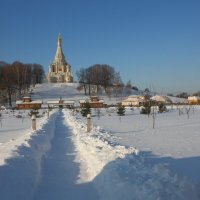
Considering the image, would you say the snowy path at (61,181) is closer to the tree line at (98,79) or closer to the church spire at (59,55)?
the tree line at (98,79)

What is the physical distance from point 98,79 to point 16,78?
2678 centimetres

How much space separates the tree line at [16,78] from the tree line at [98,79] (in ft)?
54.0

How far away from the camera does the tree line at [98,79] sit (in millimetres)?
113875

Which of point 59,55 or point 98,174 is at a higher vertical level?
point 59,55

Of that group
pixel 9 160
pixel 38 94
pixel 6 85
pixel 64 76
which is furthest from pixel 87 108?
pixel 64 76

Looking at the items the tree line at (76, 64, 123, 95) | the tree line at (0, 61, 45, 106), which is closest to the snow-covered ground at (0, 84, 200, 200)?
the tree line at (0, 61, 45, 106)

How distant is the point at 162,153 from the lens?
37.2 feet

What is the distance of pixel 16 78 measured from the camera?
328 feet

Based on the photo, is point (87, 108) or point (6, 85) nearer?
point (87, 108)

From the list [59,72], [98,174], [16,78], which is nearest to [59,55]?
[59,72]

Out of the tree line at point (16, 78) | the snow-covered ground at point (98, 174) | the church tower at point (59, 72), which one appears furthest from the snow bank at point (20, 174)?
the church tower at point (59, 72)

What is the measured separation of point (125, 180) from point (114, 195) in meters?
0.70

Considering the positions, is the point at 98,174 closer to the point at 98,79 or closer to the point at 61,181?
the point at 61,181

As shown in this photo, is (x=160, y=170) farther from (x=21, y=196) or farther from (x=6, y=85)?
(x=6, y=85)
